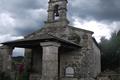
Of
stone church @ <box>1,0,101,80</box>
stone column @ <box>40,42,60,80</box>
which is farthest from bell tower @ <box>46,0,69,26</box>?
stone column @ <box>40,42,60,80</box>

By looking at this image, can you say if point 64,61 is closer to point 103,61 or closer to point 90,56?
point 90,56

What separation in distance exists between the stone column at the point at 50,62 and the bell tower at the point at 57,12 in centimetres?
456

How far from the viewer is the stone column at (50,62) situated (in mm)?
12383

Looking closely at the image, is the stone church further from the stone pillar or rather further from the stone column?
the stone column

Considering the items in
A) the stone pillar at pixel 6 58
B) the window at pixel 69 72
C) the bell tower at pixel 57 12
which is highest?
the bell tower at pixel 57 12

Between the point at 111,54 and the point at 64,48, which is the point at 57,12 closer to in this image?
the point at 64,48

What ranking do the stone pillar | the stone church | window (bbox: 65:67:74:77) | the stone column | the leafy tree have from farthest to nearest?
the leafy tree < window (bbox: 65:67:74:77) < the stone church < the stone pillar < the stone column

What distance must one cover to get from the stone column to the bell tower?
456 centimetres

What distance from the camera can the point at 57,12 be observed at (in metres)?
17.4

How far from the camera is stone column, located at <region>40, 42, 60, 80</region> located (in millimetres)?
12383

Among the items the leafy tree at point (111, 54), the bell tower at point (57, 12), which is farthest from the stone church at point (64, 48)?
the leafy tree at point (111, 54)

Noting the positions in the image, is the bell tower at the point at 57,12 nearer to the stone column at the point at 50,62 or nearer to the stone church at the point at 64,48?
the stone church at the point at 64,48

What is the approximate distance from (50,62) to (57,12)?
6.01 meters

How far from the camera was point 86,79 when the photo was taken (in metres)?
15.9
